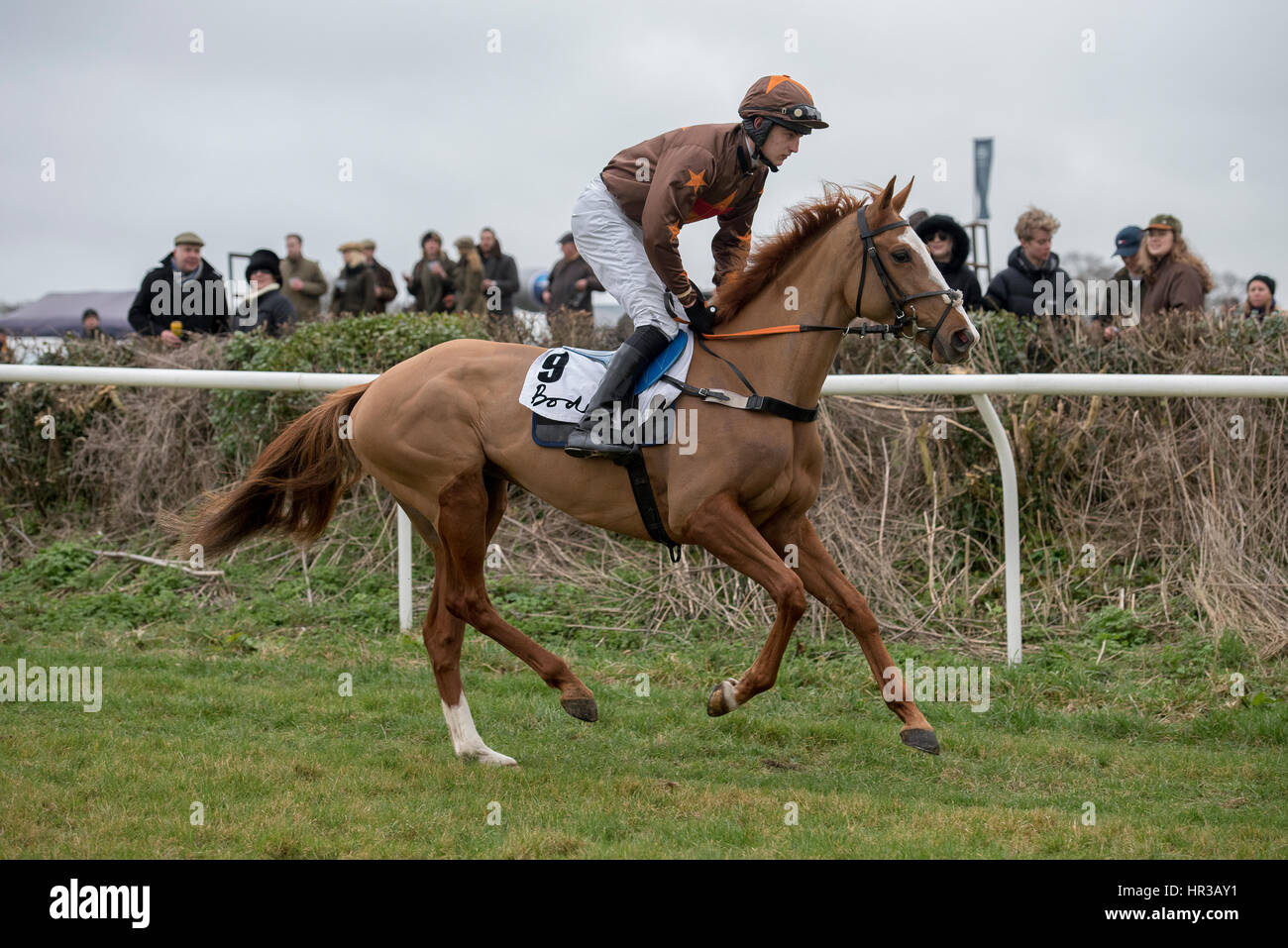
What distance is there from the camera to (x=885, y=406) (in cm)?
746

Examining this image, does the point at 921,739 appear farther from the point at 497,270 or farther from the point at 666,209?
the point at 497,270

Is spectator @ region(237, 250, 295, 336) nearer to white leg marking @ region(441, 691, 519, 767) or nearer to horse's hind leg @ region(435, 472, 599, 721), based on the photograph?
horse's hind leg @ region(435, 472, 599, 721)

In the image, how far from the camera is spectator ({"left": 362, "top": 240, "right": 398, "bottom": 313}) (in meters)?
12.0

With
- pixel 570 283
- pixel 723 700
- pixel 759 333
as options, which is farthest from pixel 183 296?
pixel 723 700

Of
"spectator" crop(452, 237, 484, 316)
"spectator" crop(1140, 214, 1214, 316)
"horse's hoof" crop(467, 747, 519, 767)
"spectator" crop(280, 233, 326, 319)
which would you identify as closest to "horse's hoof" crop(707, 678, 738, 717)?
"horse's hoof" crop(467, 747, 519, 767)

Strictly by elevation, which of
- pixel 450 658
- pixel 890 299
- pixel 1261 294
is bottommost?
pixel 450 658

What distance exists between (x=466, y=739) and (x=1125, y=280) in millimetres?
5373

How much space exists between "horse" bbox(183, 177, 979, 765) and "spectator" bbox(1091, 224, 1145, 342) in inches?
125

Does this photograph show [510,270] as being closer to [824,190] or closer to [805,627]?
[805,627]

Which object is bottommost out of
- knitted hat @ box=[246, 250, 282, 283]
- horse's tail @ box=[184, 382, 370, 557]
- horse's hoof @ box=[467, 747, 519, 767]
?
horse's hoof @ box=[467, 747, 519, 767]

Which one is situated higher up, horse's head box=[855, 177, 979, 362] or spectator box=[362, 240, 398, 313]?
spectator box=[362, 240, 398, 313]

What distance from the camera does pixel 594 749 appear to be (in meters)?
5.20

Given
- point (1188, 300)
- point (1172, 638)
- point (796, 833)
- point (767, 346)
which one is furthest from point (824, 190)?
point (1188, 300)

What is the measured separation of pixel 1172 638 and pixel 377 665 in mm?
4027
